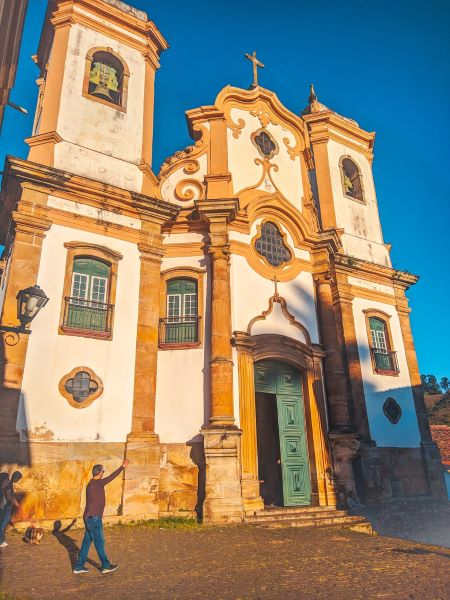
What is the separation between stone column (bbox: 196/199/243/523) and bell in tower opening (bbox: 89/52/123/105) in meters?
4.58

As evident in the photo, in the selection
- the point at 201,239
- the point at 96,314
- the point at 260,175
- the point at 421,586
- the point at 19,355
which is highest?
the point at 260,175

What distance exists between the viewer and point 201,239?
41.4 feet

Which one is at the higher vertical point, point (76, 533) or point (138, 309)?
point (138, 309)

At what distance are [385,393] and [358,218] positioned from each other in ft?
21.3

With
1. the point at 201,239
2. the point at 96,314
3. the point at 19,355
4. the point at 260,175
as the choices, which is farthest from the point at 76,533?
the point at 260,175

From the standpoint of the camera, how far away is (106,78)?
1375 cm

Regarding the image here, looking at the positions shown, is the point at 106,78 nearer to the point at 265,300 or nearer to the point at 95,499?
the point at 265,300

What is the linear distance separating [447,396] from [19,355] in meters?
47.2

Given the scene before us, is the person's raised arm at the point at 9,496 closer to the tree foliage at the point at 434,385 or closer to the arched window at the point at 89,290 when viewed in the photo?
the arched window at the point at 89,290

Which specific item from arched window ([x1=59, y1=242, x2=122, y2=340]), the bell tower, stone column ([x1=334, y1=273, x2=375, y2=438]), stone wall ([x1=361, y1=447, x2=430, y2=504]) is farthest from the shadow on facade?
the bell tower

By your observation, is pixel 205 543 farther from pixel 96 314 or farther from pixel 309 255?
pixel 309 255

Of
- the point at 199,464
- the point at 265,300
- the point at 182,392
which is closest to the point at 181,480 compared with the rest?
the point at 199,464

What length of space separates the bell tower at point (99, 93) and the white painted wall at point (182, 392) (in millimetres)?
4667

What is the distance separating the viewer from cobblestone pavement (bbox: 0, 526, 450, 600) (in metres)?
5.27
